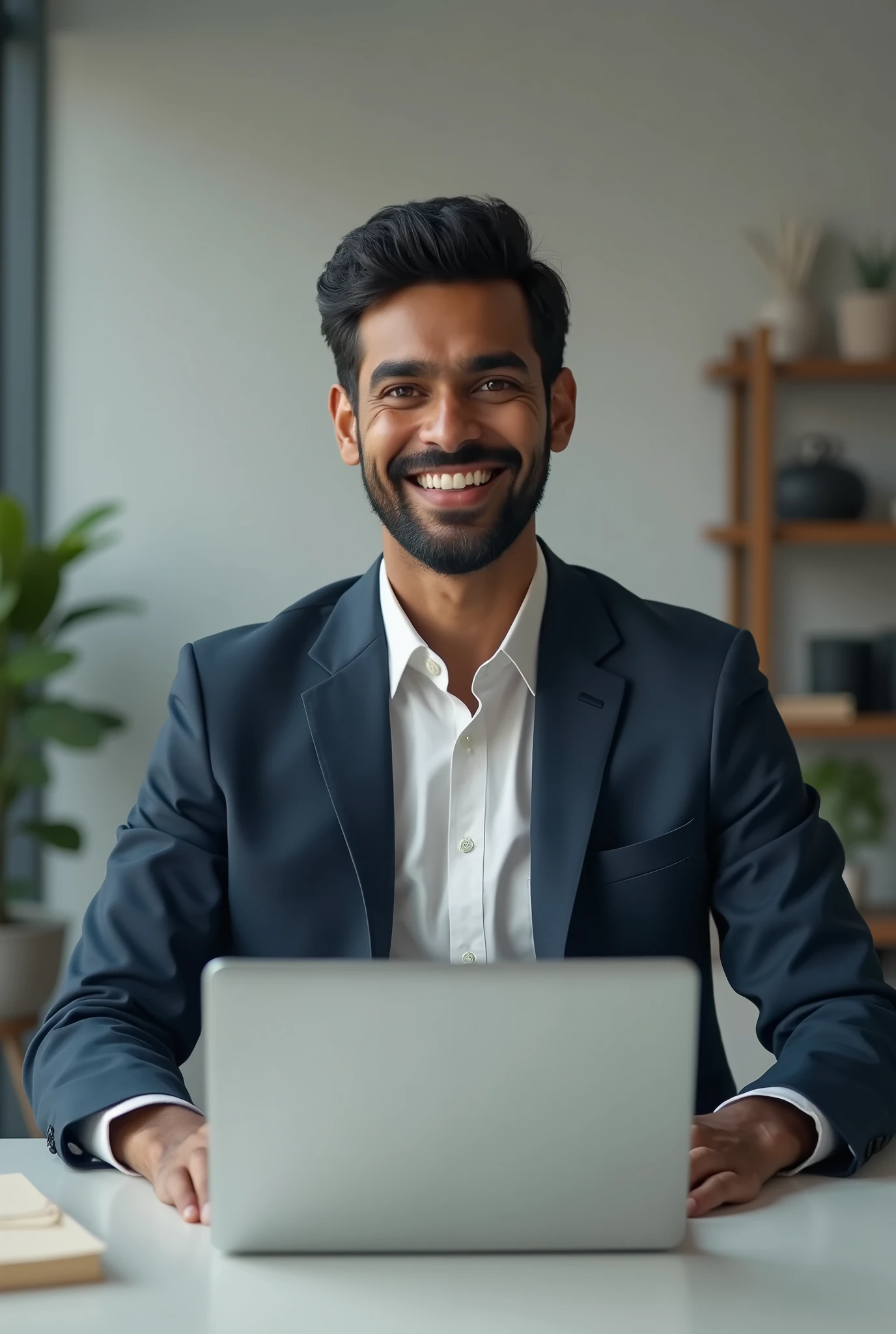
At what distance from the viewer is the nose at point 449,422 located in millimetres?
1600

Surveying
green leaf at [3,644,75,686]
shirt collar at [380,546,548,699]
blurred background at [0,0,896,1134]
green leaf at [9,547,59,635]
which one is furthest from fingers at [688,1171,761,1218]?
blurred background at [0,0,896,1134]

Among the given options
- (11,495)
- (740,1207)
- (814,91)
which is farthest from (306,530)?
(740,1207)

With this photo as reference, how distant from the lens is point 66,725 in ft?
11.1

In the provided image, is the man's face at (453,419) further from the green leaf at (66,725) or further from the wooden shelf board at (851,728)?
the wooden shelf board at (851,728)

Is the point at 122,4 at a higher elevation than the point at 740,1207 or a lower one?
higher

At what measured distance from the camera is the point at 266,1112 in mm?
886

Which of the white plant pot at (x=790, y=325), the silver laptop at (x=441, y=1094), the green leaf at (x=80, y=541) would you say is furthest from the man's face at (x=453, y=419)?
the white plant pot at (x=790, y=325)

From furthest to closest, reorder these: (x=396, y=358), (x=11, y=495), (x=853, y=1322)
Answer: (x=11, y=495)
(x=396, y=358)
(x=853, y=1322)

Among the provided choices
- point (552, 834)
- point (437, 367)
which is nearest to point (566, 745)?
point (552, 834)

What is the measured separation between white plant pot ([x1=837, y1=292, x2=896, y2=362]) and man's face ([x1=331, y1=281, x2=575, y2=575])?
95.9 inches

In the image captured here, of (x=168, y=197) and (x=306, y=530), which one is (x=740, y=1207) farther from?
(x=168, y=197)

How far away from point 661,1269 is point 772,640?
318 centimetres

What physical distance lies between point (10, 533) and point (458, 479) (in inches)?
80.0

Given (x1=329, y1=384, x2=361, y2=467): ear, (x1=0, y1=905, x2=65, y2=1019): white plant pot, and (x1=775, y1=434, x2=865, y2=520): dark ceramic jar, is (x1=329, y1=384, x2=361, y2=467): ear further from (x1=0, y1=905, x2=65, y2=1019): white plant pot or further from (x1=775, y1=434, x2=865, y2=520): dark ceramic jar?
(x1=775, y1=434, x2=865, y2=520): dark ceramic jar
